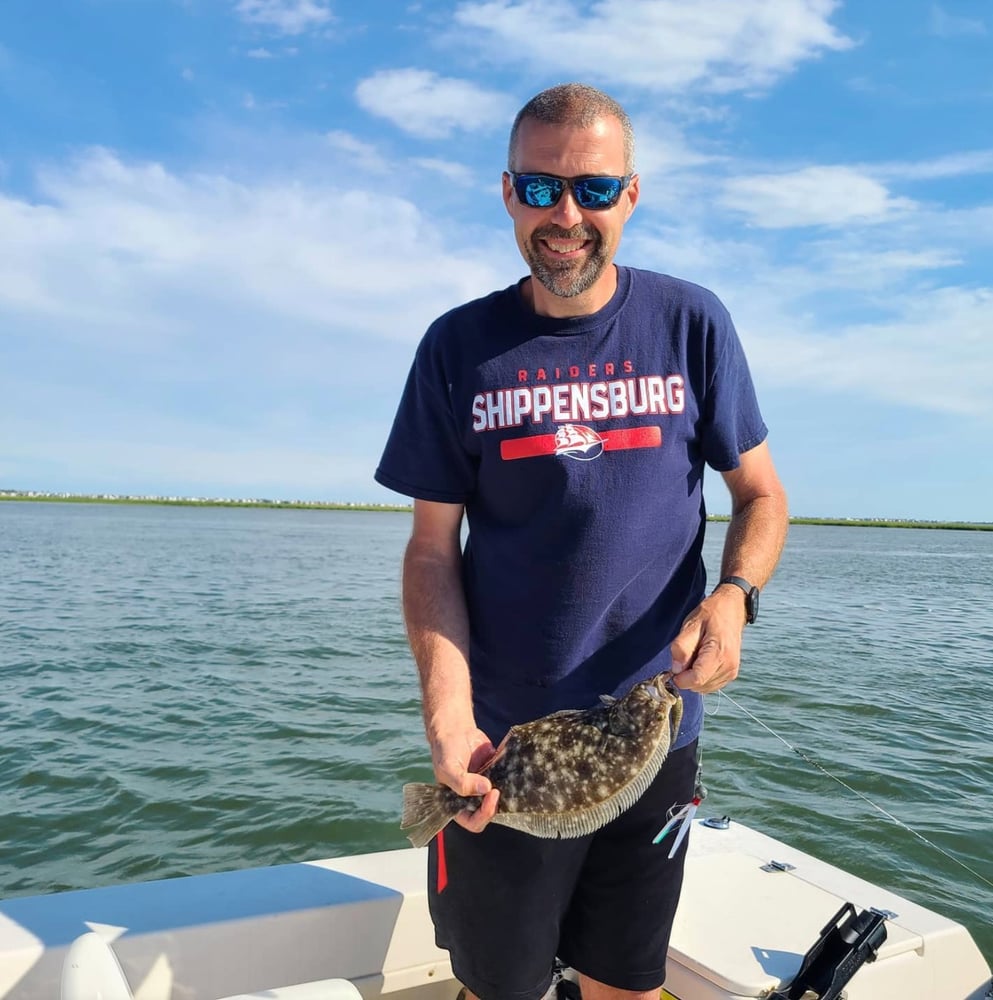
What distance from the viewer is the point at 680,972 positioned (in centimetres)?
352

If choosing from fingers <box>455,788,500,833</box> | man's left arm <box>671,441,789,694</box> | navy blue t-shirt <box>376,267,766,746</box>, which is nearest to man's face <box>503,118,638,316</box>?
navy blue t-shirt <box>376,267,766,746</box>

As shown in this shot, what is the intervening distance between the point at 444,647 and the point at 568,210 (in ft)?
4.44

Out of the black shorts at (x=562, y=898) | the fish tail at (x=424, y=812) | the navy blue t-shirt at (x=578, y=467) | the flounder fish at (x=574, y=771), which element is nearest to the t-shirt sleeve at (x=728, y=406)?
the navy blue t-shirt at (x=578, y=467)

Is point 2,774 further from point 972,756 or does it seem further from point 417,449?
point 972,756

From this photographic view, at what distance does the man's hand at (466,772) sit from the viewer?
240cm

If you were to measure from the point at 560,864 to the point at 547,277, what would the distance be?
5.79 ft

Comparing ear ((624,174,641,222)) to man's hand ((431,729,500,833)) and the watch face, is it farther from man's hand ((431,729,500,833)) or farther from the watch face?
man's hand ((431,729,500,833))

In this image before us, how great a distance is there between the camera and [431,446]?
2854 millimetres

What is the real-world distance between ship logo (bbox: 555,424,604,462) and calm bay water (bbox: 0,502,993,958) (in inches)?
226

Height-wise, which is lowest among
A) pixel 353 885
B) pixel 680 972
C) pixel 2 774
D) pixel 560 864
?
pixel 2 774

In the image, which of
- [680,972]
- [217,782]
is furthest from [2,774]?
[680,972]

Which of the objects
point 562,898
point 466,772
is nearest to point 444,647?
point 466,772

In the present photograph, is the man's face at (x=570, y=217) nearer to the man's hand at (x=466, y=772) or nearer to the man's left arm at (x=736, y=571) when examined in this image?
the man's left arm at (x=736, y=571)

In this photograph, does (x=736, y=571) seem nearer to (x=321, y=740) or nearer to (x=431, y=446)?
(x=431, y=446)
